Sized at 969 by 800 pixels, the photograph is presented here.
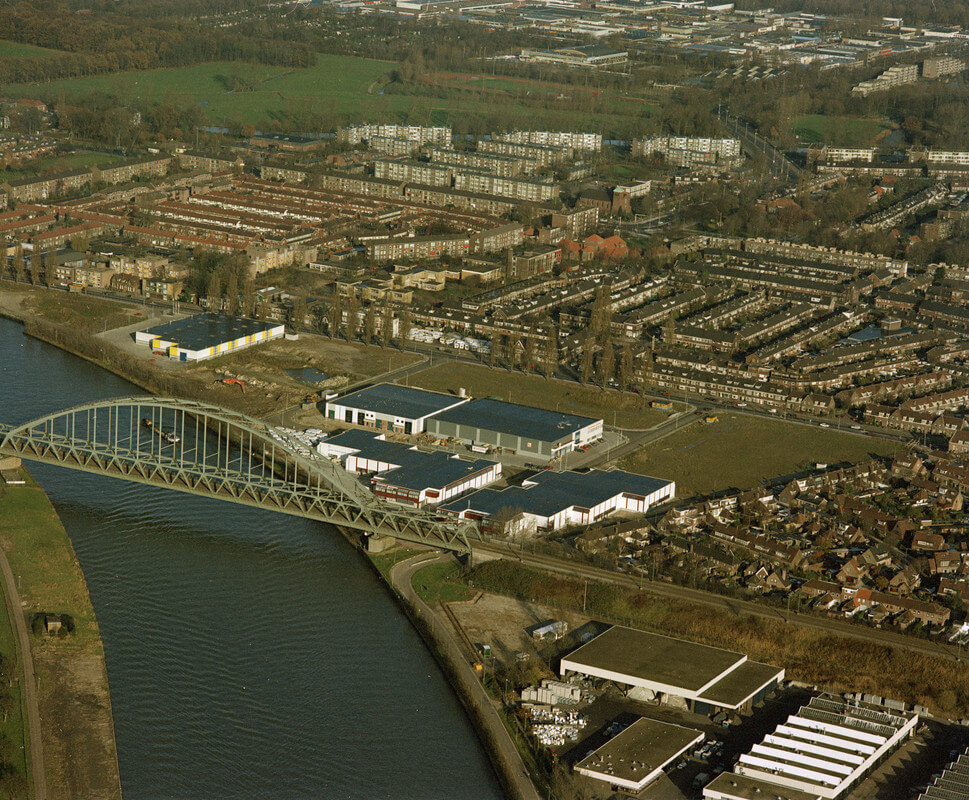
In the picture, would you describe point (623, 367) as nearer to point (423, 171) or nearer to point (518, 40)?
point (423, 171)

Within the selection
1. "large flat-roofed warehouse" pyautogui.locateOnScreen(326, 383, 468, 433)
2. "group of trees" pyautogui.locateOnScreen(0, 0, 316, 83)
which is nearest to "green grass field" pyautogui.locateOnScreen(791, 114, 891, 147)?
"group of trees" pyautogui.locateOnScreen(0, 0, 316, 83)

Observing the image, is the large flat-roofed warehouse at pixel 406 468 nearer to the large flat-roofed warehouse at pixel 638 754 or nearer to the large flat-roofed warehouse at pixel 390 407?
the large flat-roofed warehouse at pixel 390 407

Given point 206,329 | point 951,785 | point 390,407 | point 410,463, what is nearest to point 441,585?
point 410,463

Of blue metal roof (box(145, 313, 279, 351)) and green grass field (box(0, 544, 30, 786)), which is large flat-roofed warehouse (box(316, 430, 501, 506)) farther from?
green grass field (box(0, 544, 30, 786))

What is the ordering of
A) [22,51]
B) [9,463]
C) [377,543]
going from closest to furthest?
[377,543]
[9,463]
[22,51]

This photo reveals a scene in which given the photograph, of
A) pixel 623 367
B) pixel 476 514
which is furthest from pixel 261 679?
pixel 623 367

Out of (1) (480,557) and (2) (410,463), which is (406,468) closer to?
(2) (410,463)
